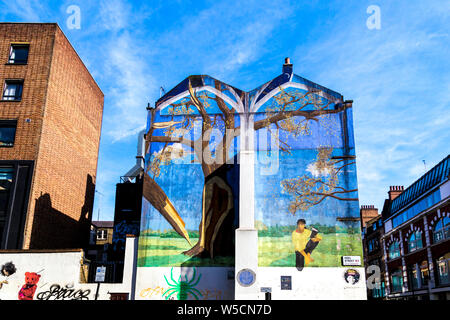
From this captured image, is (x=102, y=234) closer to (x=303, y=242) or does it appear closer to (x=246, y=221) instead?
(x=246, y=221)

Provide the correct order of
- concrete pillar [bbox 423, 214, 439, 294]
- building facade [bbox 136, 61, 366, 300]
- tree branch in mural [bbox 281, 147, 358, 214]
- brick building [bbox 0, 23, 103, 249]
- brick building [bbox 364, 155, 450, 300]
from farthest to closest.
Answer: concrete pillar [bbox 423, 214, 439, 294] → brick building [bbox 364, 155, 450, 300] → brick building [bbox 0, 23, 103, 249] → tree branch in mural [bbox 281, 147, 358, 214] → building facade [bbox 136, 61, 366, 300]

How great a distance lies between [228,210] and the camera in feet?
98.9

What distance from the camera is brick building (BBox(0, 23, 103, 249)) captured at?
1160 inches

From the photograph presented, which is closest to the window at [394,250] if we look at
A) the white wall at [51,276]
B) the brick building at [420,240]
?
the brick building at [420,240]

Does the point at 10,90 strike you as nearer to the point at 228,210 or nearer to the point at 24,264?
the point at 24,264

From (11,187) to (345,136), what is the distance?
24.7 m

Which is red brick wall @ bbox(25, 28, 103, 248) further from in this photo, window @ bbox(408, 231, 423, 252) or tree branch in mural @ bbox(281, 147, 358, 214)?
window @ bbox(408, 231, 423, 252)

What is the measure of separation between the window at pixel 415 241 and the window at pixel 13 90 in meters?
39.8

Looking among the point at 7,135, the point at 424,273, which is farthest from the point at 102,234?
the point at 424,273

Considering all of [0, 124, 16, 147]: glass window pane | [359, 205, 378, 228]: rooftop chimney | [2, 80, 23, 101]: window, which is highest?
[2, 80, 23, 101]: window

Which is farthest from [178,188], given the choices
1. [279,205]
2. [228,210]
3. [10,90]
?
[10,90]

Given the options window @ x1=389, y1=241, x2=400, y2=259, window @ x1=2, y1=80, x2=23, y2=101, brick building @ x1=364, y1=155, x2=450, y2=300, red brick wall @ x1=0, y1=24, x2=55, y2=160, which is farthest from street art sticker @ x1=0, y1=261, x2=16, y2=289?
window @ x1=389, y1=241, x2=400, y2=259

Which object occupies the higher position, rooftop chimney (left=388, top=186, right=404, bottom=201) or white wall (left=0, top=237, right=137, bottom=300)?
rooftop chimney (left=388, top=186, right=404, bottom=201)

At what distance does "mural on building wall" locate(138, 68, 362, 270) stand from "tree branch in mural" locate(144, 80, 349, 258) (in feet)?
0.25
